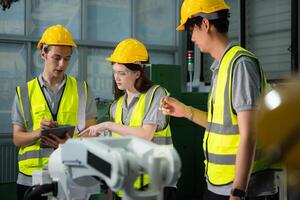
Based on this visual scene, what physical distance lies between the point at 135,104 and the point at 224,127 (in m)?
0.81

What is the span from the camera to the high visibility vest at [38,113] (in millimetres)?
2152

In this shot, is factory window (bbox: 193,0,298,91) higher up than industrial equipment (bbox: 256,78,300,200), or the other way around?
factory window (bbox: 193,0,298,91)

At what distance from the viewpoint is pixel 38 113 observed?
7.14 feet

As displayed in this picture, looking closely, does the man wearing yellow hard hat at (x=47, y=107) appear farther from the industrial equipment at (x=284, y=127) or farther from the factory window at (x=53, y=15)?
the factory window at (x=53, y=15)

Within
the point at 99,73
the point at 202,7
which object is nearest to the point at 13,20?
the point at 99,73

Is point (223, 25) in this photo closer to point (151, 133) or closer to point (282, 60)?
point (151, 133)

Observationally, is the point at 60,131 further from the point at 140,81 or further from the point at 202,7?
the point at 202,7

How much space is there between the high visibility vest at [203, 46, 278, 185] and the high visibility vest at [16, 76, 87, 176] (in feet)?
2.86

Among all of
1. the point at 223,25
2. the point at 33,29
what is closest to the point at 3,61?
the point at 33,29

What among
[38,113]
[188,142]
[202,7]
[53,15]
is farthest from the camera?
[53,15]

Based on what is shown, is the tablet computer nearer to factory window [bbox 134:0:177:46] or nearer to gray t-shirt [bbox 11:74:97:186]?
gray t-shirt [bbox 11:74:97:186]

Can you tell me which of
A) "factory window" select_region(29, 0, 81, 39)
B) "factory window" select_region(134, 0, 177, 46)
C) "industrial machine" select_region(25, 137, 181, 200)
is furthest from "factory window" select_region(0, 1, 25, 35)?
"industrial machine" select_region(25, 137, 181, 200)

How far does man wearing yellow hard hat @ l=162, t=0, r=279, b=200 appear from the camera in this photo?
1496 millimetres

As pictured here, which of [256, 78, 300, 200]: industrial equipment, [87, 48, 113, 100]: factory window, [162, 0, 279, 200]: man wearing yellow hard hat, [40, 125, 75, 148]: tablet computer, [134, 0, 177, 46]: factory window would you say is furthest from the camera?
[134, 0, 177, 46]: factory window
